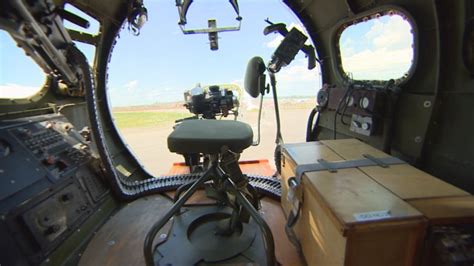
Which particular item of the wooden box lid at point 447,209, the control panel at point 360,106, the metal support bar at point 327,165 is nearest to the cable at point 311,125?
the control panel at point 360,106

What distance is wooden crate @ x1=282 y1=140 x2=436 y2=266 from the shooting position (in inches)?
29.5

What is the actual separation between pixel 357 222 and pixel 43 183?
64.8 inches

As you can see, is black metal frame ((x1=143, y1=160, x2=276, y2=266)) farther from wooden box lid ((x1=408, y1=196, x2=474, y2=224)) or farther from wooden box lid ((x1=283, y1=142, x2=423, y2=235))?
wooden box lid ((x1=408, y1=196, x2=474, y2=224))

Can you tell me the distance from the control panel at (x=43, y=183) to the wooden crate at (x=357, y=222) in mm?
1402

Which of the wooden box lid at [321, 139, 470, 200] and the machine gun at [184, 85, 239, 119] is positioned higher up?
the machine gun at [184, 85, 239, 119]

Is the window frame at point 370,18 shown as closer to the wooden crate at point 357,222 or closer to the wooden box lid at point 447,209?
the wooden crate at point 357,222

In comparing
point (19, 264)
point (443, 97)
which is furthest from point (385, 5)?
point (19, 264)

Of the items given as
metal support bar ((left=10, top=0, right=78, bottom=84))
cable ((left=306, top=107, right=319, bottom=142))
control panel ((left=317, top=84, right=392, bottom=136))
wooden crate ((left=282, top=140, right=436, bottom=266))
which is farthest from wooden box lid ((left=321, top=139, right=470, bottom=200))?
metal support bar ((left=10, top=0, right=78, bottom=84))

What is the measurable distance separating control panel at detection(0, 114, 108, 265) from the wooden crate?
1.40 metres

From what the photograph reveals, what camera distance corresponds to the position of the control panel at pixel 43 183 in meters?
1.14

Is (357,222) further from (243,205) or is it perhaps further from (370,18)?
(370,18)

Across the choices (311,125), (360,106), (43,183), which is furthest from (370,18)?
(43,183)

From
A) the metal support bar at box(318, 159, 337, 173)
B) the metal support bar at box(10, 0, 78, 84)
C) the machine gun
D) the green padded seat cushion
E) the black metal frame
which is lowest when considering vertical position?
the black metal frame

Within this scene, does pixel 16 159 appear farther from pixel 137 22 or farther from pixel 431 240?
pixel 431 240
